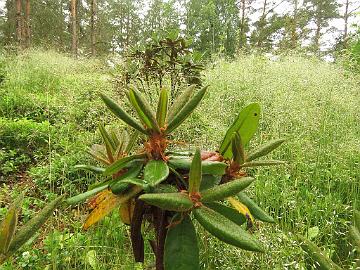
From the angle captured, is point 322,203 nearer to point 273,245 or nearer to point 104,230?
point 273,245

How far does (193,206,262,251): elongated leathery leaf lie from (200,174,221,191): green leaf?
3.0 inches

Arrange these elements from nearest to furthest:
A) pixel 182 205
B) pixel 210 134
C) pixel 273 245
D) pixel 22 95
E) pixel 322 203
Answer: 1. pixel 182 205
2. pixel 273 245
3. pixel 322 203
4. pixel 210 134
5. pixel 22 95

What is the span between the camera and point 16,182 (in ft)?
8.68

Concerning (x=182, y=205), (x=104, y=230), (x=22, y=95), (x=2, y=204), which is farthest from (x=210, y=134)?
(x=22, y=95)

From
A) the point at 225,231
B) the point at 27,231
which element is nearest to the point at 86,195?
the point at 27,231

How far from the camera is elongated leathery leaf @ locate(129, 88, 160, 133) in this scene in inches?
25.9

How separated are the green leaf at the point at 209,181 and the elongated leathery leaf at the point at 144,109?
5.3 inches

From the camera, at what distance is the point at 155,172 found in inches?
24.8

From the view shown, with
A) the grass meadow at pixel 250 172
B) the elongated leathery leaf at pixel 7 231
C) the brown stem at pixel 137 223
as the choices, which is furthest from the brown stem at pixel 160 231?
the grass meadow at pixel 250 172

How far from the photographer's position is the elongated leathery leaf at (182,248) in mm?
586

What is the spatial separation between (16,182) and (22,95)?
6.64ft

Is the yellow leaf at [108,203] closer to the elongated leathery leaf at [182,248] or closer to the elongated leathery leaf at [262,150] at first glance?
the elongated leathery leaf at [182,248]

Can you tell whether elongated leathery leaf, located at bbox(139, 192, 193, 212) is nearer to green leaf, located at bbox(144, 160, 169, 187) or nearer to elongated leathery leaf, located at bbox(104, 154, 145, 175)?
green leaf, located at bbox(144, 160, 169, 187)

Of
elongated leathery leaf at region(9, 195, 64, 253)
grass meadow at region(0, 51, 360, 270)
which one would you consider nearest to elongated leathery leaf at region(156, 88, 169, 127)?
elongated leathery leaf at region(9, 195, 64, 253)
